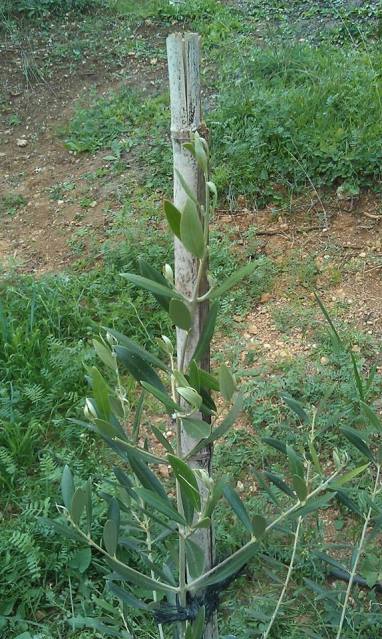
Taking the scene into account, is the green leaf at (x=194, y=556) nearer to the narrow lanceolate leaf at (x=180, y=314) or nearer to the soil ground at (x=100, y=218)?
the narrow lanceolate leaf at (x=180, y=314)

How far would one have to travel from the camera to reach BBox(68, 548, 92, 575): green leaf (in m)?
2.34

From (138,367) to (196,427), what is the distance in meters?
0.18

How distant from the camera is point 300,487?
1358mm

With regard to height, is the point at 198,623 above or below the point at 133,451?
below

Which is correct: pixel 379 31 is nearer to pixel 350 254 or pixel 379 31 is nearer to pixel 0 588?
pixel 350 254

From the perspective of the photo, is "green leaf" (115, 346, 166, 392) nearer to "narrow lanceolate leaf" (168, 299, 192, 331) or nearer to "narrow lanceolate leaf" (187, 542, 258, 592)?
"narrow lanceolate leaf" (168, 299, 192, 331)

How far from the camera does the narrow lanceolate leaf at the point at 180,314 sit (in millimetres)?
1198

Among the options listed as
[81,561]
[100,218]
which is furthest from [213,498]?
[100,218]

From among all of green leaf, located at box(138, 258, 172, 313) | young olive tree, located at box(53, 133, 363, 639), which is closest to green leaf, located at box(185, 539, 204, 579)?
young olive tree, located at box(53, 133, 363, 639)

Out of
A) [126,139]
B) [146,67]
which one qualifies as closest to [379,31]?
[146,67]

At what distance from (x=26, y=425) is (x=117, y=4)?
14.1ft

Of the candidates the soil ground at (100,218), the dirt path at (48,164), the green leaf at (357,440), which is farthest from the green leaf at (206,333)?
the dirt path at (48,164)

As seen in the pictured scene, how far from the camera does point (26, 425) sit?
9.31 ft

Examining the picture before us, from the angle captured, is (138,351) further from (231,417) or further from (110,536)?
(110,536)
